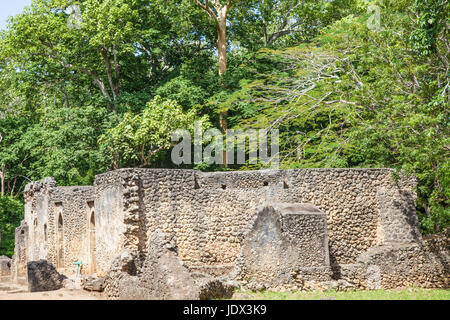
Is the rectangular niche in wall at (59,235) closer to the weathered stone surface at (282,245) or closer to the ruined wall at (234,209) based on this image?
the ruined wall at (234,209)

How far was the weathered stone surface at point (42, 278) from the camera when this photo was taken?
1570 centimetres

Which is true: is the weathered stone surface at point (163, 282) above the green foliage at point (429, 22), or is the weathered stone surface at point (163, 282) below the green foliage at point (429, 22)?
below

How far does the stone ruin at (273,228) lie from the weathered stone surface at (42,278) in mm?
146

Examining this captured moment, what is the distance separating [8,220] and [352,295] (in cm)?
2287

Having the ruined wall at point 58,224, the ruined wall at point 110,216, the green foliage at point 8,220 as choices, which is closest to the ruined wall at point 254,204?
the ruined wall at point 110,216

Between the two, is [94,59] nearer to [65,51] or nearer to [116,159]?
[65,51]

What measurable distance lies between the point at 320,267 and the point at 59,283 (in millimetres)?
6951

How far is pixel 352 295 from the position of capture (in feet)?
41.9

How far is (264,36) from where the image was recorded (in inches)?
1190

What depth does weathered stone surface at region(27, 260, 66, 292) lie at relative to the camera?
15.7 meters

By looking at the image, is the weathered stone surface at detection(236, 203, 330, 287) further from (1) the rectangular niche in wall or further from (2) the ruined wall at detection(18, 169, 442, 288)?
(1) the rectangular niche in wall

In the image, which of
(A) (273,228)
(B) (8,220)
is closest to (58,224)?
(A) (273,228)

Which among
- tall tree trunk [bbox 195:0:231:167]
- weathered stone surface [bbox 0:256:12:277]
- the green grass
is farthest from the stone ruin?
tall tree trunk [bbox 195:0:231:167]

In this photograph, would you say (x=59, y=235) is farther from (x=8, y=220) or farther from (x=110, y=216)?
(x=8, y=220)
